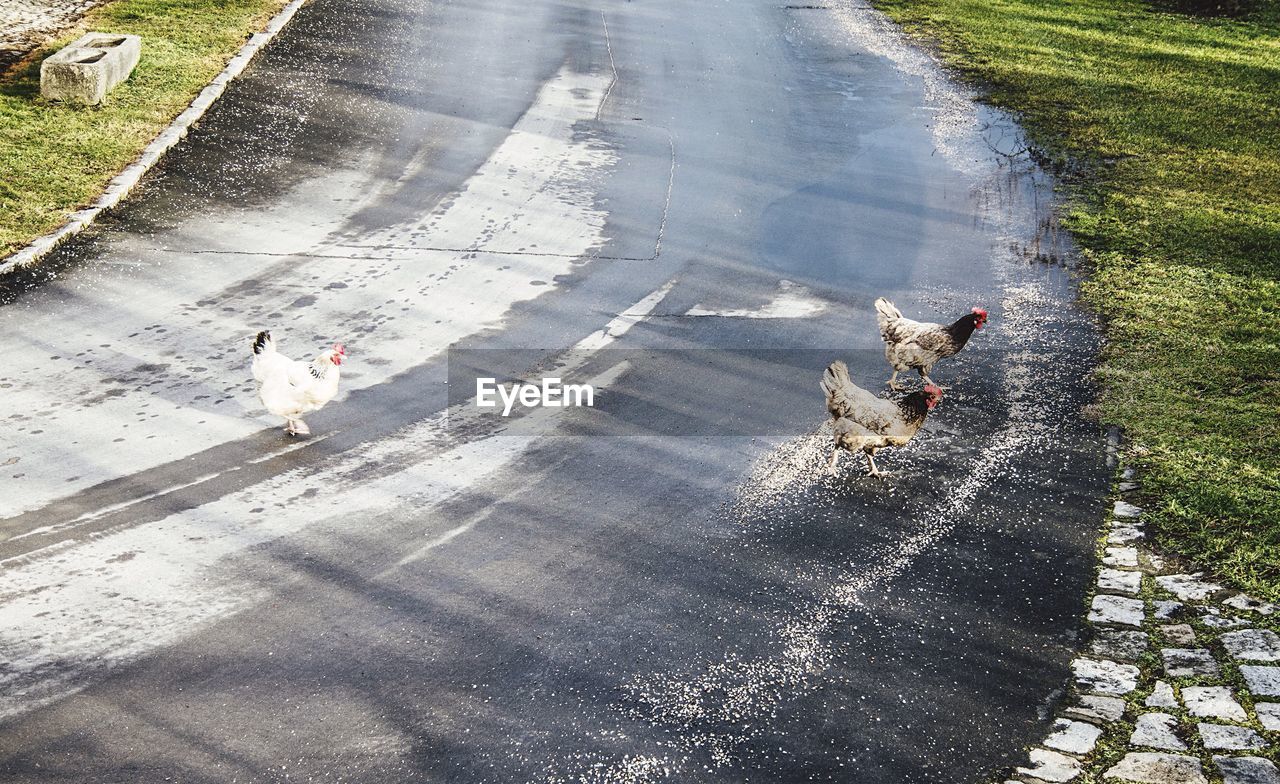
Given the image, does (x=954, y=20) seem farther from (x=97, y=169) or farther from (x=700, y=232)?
(x=97, y=169)

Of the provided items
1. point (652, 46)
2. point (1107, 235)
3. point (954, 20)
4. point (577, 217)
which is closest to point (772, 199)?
point (577, 217)

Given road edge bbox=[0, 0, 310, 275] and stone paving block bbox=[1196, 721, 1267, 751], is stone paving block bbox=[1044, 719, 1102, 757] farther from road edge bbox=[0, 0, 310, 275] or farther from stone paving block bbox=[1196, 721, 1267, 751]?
road edge bbox=[0, 0, 310, 275]

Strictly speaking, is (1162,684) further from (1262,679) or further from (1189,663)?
(1262,679)

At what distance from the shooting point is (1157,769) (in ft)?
17.3

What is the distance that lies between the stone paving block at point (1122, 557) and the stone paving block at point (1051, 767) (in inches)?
70.7

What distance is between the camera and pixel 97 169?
11.9 meters

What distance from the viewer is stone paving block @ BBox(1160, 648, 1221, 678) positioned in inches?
232

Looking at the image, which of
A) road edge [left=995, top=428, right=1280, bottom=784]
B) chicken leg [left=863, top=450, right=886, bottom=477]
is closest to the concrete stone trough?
chicken leg [left=863, top=450, right=886, bottom=477]

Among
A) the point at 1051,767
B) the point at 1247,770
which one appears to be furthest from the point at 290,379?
the point at 1247,770

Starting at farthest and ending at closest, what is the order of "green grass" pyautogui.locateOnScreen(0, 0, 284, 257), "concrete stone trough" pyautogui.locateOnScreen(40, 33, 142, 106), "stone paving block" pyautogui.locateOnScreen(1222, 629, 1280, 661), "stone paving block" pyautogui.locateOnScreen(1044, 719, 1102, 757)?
"concrete stone trough" pyautogui.locateOnScreen(40, 33, 142, 106)
"green grass" pyautogui.locateOnScreen(0, 0, 284, 257)
"stone paving block" pyautogui.locateOnScreen(1222, 629, 1280, 661)
"stone paving block" pyautogui.locateOnScreen(1044, 719, 1102, 757)

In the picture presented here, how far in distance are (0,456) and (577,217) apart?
6137mm

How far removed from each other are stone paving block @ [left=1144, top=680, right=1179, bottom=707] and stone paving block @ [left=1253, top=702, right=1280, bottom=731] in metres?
0.36

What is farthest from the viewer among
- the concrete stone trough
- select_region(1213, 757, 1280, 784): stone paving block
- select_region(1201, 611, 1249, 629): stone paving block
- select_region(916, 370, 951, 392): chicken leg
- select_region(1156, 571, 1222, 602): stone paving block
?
the concrete stone trough

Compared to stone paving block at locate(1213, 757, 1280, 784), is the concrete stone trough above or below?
above
